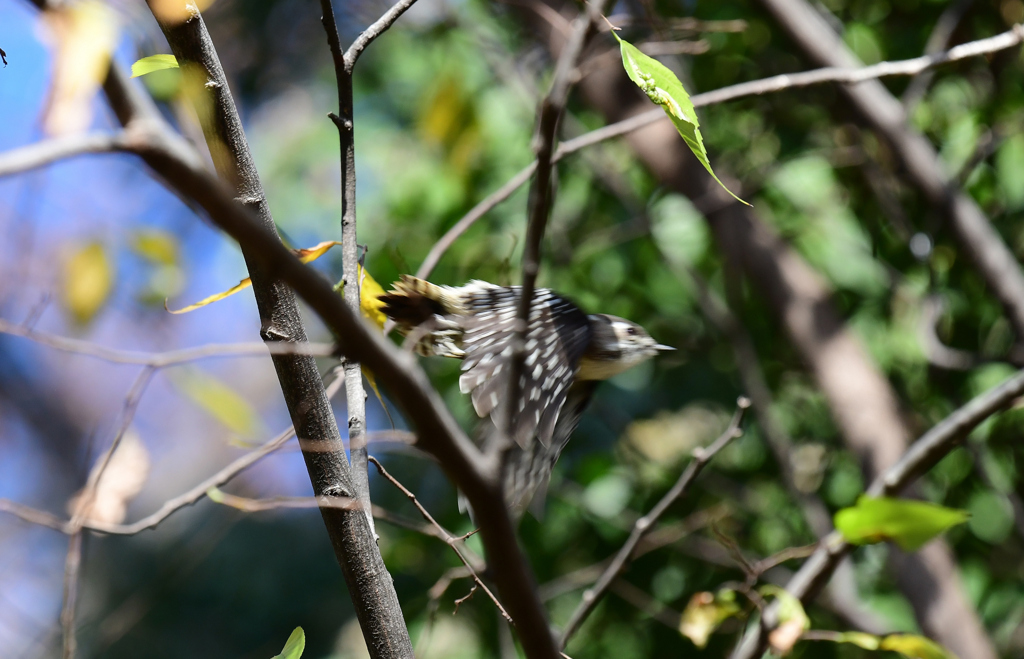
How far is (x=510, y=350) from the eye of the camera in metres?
0.70

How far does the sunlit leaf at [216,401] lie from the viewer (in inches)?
21.3

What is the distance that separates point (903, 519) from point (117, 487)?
0.71 metres

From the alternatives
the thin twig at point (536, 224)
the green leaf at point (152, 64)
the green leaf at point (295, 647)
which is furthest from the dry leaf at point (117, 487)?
the thin twig at point (536, 224)

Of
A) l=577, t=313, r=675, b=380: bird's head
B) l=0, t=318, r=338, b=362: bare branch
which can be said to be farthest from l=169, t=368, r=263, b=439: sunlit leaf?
l=577, t=313, r=675, b=380: bird's head

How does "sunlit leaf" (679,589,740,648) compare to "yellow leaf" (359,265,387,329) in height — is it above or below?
below

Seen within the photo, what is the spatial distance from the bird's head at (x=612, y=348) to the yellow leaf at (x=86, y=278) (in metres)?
0.58

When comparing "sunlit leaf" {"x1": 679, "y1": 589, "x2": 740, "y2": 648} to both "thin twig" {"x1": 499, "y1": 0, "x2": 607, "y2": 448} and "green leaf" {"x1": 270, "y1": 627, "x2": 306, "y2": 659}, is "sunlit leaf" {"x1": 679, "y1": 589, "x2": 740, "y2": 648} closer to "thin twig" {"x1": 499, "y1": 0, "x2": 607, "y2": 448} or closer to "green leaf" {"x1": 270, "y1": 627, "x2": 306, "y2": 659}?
"green leaf" {"x1": 270, "y1": 627, "x2": 306, "y2": 659}

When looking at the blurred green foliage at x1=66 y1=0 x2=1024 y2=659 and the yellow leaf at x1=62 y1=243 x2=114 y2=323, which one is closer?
the yellow leaf at x1=62 y1=243 x2=114 y2=323

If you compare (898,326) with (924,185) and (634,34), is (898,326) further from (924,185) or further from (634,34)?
(634,34)

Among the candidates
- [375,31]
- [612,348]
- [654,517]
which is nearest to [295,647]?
[654,517]

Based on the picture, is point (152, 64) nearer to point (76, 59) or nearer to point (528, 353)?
point (76, 59)

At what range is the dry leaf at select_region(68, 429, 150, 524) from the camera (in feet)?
2.42

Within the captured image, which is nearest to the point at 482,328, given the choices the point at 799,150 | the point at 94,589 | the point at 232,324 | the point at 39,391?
the point at 799,150

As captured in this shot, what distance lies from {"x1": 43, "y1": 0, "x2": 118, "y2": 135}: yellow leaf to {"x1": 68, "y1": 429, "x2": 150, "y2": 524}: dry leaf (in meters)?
0.43
